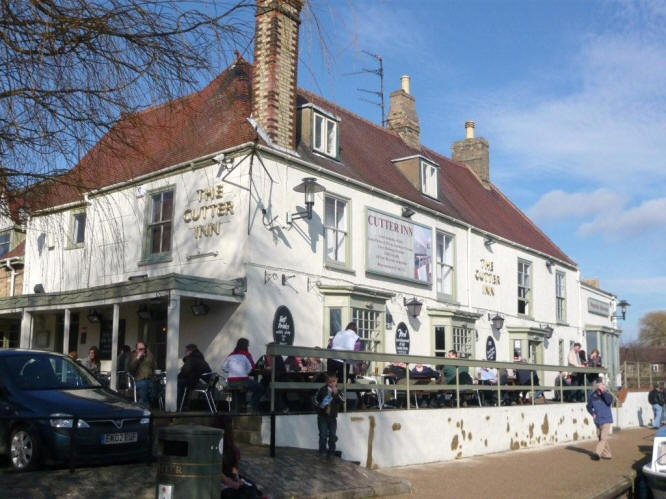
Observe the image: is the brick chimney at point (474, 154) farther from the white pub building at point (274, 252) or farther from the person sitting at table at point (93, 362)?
the person sitting at table at point (93, 362)

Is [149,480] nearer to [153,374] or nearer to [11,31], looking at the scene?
[11,31]

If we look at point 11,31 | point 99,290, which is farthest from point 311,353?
point 11,31

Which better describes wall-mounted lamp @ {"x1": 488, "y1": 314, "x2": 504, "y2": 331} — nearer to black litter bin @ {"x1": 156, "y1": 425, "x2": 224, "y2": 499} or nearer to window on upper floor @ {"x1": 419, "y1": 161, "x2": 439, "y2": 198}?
window on upper floor @ {"x1": 419, "y1": 161, "x2": 439, "y2": 198}

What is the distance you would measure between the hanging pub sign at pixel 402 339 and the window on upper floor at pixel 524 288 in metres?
7.56

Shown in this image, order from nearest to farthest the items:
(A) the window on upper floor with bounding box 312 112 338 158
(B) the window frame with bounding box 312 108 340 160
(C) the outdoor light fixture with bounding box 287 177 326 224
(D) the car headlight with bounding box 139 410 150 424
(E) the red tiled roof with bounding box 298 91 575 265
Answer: (D) the car headlight with bounding box 139 410 150 424 → (C) the outdoor light fixture with bounding box 287 177 326 224 → (B) the window frame with bounding box 312 108 340 160 → (A) the window on upper floor with bounding box 312 112 338 158 → (E) the red tiled roof with bounding box 298 91 575 265

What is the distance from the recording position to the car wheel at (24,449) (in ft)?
28.7

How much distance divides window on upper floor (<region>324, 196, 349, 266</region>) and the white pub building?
0.15ft

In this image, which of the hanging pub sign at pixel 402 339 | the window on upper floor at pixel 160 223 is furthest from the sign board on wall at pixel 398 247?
the window on upper floor at pixel 160 223

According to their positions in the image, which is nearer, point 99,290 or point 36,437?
point 36,437

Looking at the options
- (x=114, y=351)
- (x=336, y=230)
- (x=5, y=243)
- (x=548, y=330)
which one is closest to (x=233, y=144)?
(x=336, y=230)

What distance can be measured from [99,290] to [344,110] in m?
11.2

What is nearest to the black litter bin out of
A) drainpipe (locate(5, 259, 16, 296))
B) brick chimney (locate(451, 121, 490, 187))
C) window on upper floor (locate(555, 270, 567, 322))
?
drainpipe (locate(5, 259, 16, 296))

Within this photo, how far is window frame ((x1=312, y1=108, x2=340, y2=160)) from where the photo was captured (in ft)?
60.8

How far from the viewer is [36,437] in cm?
876
